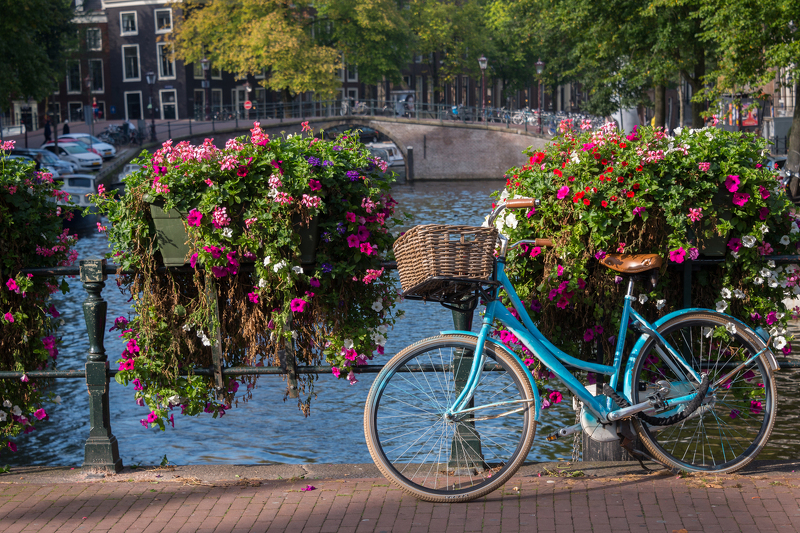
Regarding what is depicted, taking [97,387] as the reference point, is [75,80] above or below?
above

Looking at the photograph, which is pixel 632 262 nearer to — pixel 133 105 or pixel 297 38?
pixel 297 38

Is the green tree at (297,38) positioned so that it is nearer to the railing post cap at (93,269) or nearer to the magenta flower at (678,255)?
the railing post cap at (93,269)

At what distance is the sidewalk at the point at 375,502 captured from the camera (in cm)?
346

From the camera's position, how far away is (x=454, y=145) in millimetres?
47531

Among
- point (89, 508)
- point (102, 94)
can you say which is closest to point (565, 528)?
point (89, 508)

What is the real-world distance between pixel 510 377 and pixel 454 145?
44391mm

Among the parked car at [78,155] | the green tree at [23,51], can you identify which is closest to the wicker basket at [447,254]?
the green tree at [23,51]

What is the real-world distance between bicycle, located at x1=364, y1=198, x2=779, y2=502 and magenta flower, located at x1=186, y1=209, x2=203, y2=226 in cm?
94

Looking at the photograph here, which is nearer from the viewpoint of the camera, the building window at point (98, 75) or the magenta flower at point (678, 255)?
the magenta flower at point (678, 255)

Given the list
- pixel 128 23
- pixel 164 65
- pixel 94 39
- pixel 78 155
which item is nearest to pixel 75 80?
pixel 94 39

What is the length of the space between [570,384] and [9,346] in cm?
270

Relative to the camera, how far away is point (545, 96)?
73.7m

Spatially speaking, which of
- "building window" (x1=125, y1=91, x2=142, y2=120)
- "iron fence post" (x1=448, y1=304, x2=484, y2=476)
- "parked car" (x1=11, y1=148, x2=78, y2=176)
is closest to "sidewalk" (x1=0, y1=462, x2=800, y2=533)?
"iron fence post" (x1=448, y1=304, x2=484, y2=476)

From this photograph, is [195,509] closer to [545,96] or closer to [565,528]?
[565,528]
